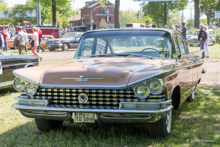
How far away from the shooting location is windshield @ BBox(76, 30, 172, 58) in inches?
229

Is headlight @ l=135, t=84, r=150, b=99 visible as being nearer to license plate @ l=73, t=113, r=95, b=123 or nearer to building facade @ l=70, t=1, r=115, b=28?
license plate @ l=73, t=113, r=95, b=123

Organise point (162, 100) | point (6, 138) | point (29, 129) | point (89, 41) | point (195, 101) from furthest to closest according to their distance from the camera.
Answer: point (195, 101), point (89, 41), point (29, 129), point (6, 138), point (162, 100)

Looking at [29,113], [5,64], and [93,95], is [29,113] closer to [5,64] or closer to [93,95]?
[93,95]

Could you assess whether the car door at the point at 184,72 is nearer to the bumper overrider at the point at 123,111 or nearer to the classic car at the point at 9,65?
the bumper overrider at the point at 123,111

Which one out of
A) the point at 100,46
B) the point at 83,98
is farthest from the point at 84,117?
the point at 100,46

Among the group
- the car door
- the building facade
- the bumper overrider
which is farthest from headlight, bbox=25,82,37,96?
the building facade

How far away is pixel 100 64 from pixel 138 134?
118 cm

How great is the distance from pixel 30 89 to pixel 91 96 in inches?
34.8

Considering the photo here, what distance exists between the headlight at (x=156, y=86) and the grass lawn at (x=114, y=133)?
770 mm

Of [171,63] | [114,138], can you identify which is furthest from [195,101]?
[114,138]

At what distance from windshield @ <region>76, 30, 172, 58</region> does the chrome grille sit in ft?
4.80

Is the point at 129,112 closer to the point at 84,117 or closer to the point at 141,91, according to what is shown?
the point at 141,91

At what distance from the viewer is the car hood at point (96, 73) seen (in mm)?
4445

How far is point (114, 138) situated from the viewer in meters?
4.98
